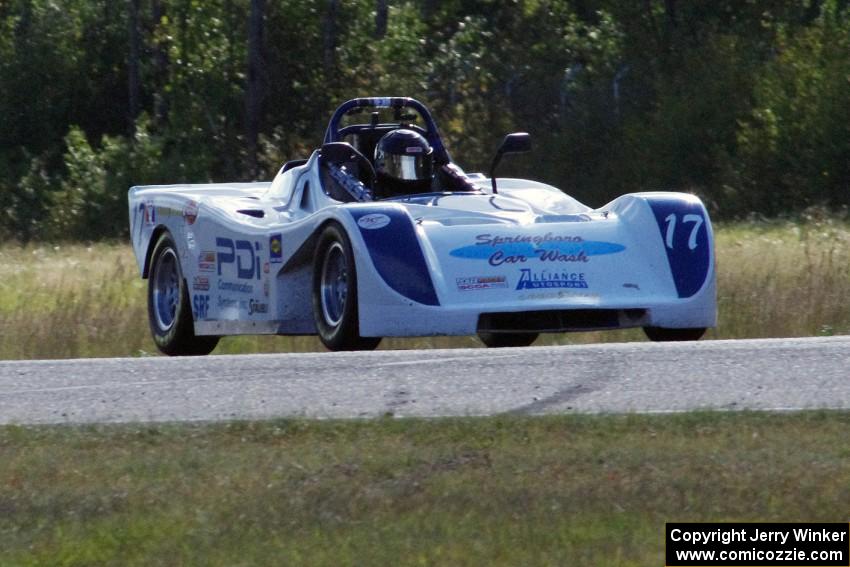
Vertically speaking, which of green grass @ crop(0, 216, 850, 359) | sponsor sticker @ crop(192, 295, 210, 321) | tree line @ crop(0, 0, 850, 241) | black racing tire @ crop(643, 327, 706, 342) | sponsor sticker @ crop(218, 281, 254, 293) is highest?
sponsor sticker @ crop(218, 281, 254, 293)

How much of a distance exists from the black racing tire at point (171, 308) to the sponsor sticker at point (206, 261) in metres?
0.34

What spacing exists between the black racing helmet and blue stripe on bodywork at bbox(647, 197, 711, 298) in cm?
178

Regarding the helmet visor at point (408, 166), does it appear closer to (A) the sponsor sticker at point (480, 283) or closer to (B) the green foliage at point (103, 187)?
(A) the sponsor sticker at point (480, 283)

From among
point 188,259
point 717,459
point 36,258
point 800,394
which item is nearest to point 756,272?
point 188,259

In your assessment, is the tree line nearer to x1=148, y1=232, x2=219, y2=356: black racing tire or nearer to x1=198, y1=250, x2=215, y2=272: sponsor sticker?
x1=148, y1=232, x2=219, y2=356: black racing tire

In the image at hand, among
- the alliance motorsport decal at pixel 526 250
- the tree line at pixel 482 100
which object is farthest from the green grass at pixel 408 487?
the tree line at pixel 482 100

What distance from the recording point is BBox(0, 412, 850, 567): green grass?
5.39 meters

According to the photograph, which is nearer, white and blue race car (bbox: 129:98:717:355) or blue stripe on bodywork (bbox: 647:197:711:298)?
white and blue race car (bbox: 129:98:717:355)

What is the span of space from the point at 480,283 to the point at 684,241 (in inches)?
51.2

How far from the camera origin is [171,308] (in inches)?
509

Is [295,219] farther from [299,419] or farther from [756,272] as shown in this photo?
[756,272]

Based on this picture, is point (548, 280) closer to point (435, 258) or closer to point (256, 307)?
point (435, 258)

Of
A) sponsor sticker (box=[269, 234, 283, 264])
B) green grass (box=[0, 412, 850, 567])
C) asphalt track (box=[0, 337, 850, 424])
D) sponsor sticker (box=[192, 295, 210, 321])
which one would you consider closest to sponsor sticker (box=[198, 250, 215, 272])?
sponsor sticker (box=[192, 295, 210, 321])

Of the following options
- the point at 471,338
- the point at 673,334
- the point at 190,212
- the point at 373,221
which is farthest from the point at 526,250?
the point at 471,338
